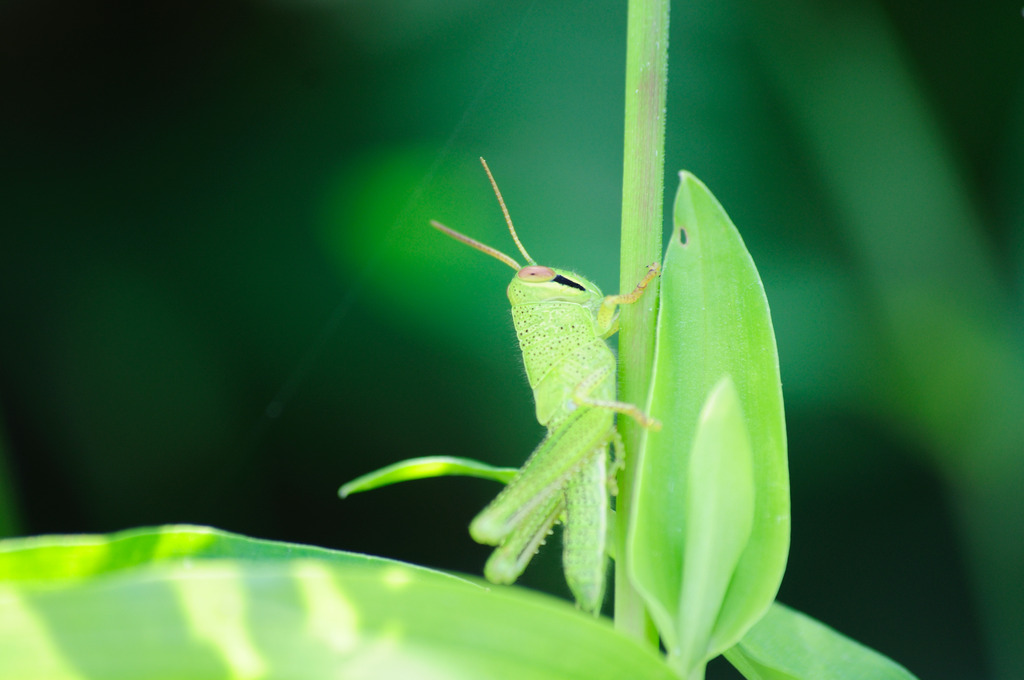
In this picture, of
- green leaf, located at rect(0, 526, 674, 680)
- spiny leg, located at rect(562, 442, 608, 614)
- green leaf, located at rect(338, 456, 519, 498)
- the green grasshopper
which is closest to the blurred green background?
the green grasshopper

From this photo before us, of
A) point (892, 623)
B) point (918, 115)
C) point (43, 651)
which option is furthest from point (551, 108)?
point (43, 651)

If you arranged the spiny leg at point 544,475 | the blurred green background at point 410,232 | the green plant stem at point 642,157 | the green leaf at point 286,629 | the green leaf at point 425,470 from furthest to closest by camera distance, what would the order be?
the blurred green background at point 410,232 < the spiny leg at point 544,475 < the green leaf at point 425,470 < the green plant stem at point 642,157 < the green leaf at point 286,629

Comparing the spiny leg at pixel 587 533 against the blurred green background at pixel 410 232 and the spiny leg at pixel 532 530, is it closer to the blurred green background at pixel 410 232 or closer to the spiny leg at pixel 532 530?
the spiny leg at pixel 532 530

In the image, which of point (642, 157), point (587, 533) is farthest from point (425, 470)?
point (642, 157)

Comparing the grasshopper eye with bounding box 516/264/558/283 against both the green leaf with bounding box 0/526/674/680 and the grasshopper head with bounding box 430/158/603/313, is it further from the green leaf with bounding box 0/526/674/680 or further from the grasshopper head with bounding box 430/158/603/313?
the green leaf with bounding box 0/526/674/680

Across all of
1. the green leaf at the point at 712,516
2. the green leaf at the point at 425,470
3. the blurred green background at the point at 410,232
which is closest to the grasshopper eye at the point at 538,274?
the green leaf at the point at 425,470
